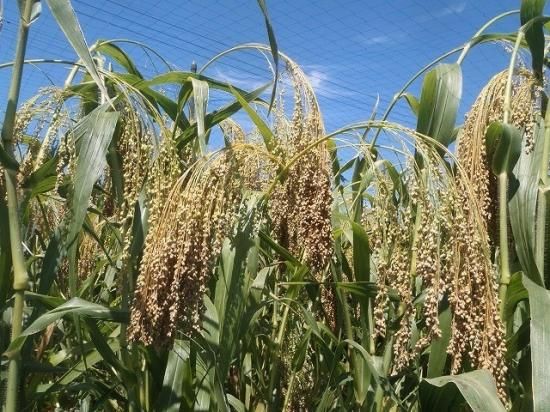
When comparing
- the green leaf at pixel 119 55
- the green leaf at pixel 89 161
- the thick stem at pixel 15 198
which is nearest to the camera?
the thick stem at pixel 15 198

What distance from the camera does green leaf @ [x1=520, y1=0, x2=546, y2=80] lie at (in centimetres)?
143

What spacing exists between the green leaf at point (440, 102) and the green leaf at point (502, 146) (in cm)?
10

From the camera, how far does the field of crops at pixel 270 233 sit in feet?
3.55

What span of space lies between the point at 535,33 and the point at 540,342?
2.21ft

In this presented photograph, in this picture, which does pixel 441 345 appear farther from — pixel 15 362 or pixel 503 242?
pixel 15 362

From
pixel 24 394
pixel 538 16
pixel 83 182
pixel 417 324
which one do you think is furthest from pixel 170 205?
pixel 538 16

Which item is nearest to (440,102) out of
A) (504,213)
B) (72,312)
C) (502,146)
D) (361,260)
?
(502,146)

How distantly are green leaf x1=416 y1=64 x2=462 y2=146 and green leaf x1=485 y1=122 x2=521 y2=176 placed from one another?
0.10 m

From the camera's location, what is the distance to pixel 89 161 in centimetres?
119

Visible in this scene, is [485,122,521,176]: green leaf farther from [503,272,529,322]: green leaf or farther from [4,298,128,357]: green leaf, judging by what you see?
[4,298,128,357]: green leaf

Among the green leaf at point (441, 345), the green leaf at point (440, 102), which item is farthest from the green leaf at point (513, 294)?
the green leaf at point (440, 102)

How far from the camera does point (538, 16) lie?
1453 mm

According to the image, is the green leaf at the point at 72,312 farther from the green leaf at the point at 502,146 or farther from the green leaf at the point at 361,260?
the green leaf at the point at 502,146

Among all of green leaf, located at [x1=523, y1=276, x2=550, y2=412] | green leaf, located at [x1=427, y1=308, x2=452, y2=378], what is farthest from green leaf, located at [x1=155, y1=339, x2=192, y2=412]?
green leaf, located at [x1=523, y1=276, x2=550, y2=412]
